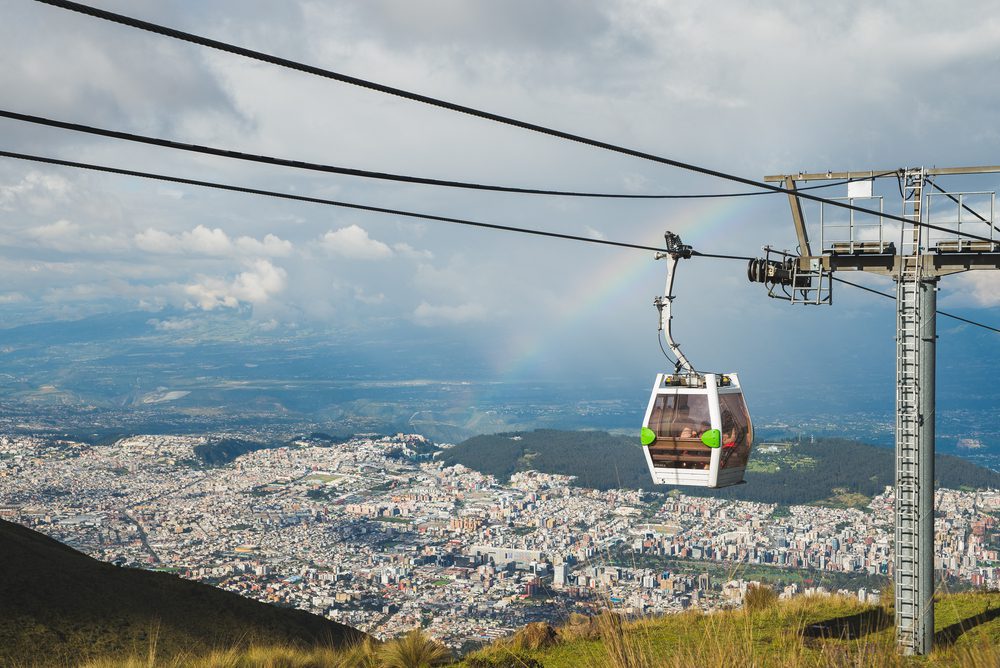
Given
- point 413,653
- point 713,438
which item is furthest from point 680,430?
point 413,653

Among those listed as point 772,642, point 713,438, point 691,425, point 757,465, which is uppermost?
point 691,425

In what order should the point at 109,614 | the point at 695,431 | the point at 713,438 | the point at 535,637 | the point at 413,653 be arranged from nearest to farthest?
the point at 713,438 < the point at 695,431 < the point at 413,653 < the point at 535,637 < the point at 109,614

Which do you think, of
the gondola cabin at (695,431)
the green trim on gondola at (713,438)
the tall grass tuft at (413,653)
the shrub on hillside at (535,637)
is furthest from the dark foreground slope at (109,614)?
the green trim on gondola at (713,438)

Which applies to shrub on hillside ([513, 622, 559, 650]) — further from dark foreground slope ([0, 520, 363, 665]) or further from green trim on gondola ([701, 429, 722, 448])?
green trim on gondola ([701, 429, 722, 448])

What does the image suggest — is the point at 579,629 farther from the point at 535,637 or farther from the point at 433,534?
the point at 433,534

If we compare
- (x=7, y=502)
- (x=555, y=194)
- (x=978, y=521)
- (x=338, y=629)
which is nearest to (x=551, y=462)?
(x=978, y=521)

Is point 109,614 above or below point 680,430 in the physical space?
below

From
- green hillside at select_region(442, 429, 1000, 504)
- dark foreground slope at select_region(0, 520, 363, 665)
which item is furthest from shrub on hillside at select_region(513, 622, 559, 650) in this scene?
green hillside at select_region(442, 429, 1000, 504)

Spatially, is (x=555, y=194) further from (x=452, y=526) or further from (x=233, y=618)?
(x=452, y=526)

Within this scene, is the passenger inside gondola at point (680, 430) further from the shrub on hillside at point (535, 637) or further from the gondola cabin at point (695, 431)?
the shrub on hillside at point (535, 637)
